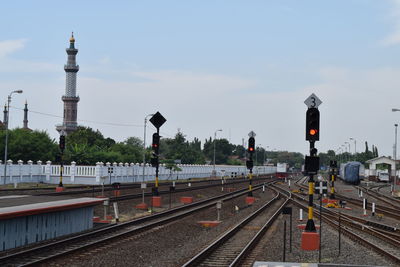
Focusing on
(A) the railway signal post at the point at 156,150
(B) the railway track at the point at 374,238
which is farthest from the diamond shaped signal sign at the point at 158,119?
(B) the railway track at the point at 374,238

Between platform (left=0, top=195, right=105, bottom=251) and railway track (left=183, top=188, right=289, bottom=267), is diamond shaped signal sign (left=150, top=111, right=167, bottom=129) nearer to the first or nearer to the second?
railway track (left=183, top=188, right=289, bottom=267)

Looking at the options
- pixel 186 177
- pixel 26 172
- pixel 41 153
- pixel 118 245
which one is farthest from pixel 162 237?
pixel 186 177

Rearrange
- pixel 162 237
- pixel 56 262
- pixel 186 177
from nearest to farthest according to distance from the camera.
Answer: pixel 56 262, pixel 162 237, pixel 186 177

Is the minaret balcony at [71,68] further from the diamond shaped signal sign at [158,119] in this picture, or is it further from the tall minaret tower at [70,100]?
the diamond shaped signal sign at [158,119]

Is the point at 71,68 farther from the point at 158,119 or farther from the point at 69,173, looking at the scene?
the point at 158,119

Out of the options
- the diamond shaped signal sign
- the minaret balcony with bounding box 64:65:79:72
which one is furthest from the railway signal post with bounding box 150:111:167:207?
the minaret balcony with bounding box 64:65:79:72

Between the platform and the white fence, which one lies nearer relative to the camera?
the platform

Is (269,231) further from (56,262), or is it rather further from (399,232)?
(56,262)

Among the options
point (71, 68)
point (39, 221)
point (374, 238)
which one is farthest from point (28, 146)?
point (71, 68)

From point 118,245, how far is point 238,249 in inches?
163

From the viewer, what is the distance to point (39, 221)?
63.4 feet

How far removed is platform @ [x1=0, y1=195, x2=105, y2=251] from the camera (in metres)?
17.4

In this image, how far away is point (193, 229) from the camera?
2545 centimetres

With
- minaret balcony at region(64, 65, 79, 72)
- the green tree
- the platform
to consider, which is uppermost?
minaret balcony at region(64, 65, 79, 72)
